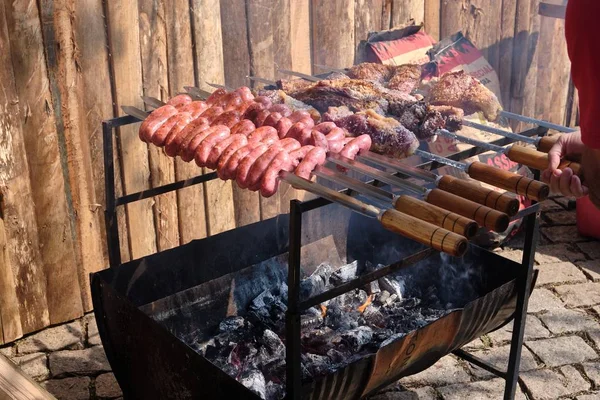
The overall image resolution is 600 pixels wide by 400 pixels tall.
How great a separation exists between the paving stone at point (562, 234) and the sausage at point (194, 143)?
12.4 feet

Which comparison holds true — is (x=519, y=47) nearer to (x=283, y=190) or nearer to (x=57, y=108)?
(x=283, y=190)

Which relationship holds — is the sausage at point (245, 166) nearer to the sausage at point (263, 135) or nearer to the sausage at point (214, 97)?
the sausage at point (263, 135)

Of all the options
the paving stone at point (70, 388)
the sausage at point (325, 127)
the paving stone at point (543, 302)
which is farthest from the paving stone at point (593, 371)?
the paving stone at point (70, 388)

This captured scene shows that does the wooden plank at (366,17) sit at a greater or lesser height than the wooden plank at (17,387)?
greater

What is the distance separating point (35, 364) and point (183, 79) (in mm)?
2108

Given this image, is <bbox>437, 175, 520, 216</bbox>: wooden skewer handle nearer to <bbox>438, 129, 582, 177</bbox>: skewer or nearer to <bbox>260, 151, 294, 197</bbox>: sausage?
<bbox>438, 129, 582, 177</bbox>: skewer

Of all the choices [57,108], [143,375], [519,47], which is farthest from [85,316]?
[519,47]

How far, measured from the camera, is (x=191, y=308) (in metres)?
3.81

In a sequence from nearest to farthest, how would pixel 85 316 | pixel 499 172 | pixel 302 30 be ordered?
pixel 499 172 → pixel 85 316 → pixel 302 30

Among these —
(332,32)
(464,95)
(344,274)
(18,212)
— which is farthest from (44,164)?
(464,95)

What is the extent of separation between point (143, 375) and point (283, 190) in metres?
2.55

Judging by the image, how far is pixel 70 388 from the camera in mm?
4395

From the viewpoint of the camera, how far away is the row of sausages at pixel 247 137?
3.19 m

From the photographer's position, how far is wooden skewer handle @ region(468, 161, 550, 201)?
112 inches
